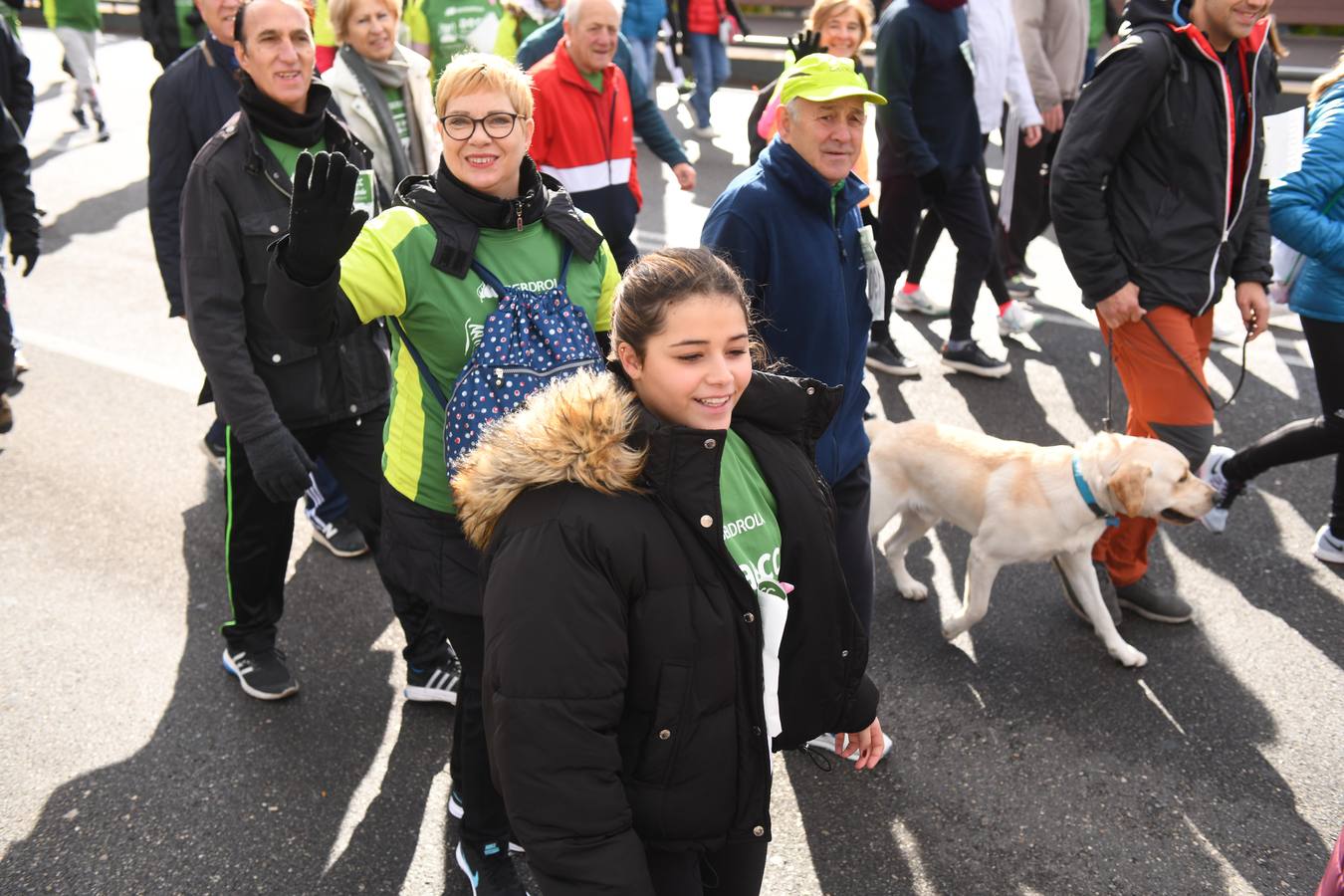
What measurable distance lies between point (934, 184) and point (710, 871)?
4631 mm

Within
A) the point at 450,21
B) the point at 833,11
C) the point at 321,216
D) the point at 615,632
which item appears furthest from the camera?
the point at 450,21

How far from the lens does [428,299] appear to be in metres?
2.70

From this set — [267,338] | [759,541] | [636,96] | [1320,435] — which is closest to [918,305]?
[636,96]

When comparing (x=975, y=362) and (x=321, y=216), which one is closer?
(x=321, y=216)

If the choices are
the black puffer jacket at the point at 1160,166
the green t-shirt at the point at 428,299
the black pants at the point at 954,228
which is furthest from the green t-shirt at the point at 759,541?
the black pants at the point at 954,228

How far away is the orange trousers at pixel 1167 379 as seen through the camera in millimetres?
3977

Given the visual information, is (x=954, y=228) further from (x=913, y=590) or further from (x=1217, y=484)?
(x=913, y=590)

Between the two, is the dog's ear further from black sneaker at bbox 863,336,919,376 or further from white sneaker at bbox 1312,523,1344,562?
black sneaker at bbox 863,336,919,376

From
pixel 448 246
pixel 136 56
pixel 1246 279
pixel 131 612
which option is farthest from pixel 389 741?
pixel 136 56

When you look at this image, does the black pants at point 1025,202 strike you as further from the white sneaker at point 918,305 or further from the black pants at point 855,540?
the black pants at point 855,540

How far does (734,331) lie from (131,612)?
134 inches

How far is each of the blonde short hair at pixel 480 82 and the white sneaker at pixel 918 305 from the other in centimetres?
477

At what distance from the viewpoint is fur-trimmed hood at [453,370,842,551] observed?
77.3 inches

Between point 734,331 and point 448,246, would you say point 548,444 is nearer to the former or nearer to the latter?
point 734,331
